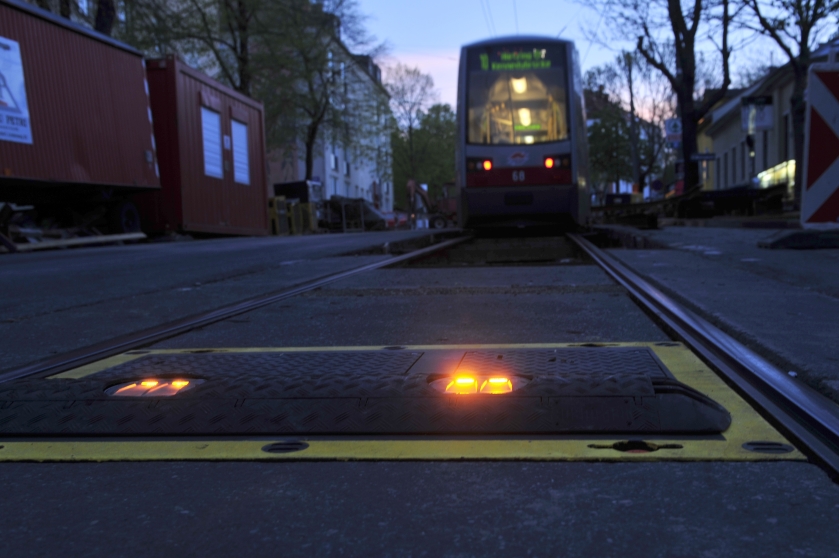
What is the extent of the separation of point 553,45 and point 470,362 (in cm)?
1192

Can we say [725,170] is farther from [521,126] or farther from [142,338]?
[142,338]

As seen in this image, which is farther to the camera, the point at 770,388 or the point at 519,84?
the point at 519,84

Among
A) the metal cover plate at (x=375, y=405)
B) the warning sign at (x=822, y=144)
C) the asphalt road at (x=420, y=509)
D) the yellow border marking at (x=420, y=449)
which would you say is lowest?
the asphalt road at (x=420, y=509)

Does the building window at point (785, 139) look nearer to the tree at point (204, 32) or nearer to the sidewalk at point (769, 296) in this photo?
the tree at point (204, 32)

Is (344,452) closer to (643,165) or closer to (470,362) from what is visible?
(470,362)

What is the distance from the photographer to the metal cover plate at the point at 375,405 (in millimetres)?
1645

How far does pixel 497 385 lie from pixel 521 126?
11.8m

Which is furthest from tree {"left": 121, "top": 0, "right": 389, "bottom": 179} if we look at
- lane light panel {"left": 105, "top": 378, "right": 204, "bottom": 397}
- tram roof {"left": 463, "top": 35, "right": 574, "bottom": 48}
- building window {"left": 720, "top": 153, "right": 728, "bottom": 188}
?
building window {"left": 720, "top": 153, "right": 728, "bottom": 188}

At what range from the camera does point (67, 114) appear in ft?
47.3

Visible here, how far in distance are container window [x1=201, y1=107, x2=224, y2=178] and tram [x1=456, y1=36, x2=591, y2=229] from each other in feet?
28.5

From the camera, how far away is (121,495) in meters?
1.40

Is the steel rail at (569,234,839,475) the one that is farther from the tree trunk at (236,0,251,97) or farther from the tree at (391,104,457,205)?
the tree at (391,104,457,205)

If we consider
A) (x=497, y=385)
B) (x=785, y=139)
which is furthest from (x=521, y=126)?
(x=785, y=139)

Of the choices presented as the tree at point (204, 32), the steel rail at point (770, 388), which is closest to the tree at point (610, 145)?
the tree at point (204, 32)
